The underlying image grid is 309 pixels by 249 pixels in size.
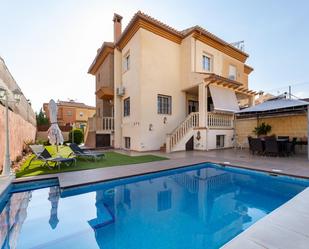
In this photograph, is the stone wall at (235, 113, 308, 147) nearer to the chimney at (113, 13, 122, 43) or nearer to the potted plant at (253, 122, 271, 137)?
the potted plant at (253, 122, 271, 137)

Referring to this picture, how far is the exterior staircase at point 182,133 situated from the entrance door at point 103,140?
321 inches

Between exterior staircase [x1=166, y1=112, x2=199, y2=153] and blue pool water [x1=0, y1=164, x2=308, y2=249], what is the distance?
6963mm

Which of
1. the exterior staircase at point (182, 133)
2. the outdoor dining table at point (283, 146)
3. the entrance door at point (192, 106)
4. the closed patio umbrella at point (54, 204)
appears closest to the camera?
the closed patio umbrella at point (54, 204)

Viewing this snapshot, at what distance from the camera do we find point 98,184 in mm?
7223

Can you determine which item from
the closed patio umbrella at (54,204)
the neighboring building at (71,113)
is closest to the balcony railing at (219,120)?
the closed patio umbrella at (54,204)

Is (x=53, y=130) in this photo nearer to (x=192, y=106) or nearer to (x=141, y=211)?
(x=141, y=211)

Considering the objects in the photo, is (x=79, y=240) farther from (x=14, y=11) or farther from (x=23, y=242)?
(x=14, y=11)

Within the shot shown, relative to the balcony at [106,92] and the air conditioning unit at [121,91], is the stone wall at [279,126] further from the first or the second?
the balcony at [106,92]

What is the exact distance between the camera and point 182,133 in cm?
1627

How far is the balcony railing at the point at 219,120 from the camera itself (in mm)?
16672

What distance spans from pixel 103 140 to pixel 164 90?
899 cm

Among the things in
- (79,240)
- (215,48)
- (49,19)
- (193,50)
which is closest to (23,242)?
(79,240)

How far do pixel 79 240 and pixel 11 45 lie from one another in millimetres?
13212

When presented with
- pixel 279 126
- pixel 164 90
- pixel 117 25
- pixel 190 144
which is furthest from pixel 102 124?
pixel 279 126
